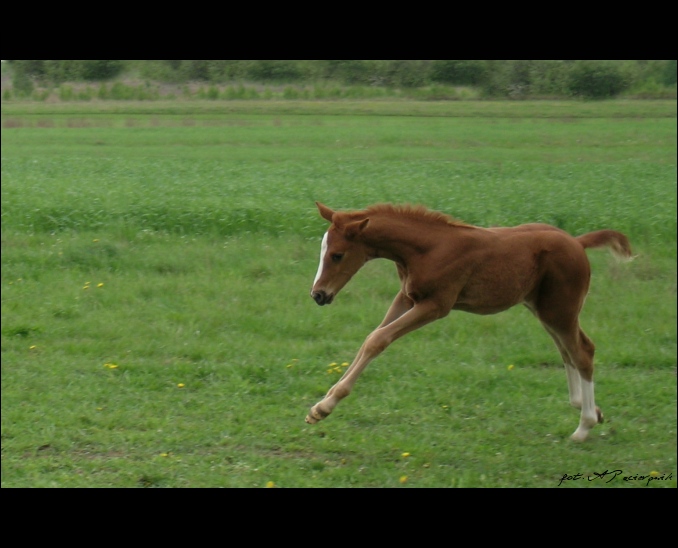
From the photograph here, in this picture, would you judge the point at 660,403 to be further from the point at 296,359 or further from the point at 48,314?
the point at 48,314

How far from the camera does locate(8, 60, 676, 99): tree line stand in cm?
793

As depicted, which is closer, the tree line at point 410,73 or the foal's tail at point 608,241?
the foal's tail at point 608,241

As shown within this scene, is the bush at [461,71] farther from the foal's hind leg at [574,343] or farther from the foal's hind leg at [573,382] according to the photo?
the foal's hind leg at [573,382]

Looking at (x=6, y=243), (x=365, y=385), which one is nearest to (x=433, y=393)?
(x=365, y=385)

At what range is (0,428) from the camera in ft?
22.0

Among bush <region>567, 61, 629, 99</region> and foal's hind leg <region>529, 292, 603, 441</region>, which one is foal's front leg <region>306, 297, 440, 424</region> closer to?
foal's hind leg <region>529, 292, 603, 441</region>

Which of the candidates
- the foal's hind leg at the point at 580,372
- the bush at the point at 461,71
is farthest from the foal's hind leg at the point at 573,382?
the bush at the point at 461,71

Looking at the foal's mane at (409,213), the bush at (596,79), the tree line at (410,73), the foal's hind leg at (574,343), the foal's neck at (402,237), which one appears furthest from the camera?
the tree line at (410,73)

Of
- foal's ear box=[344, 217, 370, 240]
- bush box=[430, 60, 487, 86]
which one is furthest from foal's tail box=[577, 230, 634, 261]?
bush box=[430, 60, 487, 86]

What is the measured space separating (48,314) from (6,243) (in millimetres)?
3182

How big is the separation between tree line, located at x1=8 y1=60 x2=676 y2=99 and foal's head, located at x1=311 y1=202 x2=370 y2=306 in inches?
127

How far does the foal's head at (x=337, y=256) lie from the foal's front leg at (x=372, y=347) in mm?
393

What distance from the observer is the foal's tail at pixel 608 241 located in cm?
646

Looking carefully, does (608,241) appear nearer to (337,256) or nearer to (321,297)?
(337,256)
